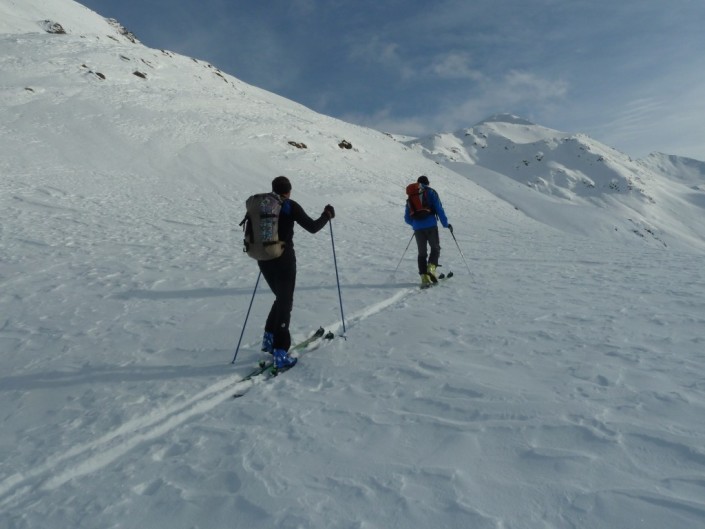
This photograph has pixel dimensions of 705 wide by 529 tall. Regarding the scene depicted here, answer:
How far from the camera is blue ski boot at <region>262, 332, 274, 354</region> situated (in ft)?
17.3

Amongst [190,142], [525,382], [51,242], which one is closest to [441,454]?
[525,382]

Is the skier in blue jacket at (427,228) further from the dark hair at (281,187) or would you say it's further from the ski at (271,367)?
the dark hair at (281,187)

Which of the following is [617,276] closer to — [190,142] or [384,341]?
[384,341]

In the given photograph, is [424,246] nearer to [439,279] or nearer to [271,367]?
[439,279]

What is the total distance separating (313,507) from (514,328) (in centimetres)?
398

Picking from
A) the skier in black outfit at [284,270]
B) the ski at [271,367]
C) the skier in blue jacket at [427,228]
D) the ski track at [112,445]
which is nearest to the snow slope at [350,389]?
the ski track at [112,445]

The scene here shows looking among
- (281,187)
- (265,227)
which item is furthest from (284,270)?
(281,187)

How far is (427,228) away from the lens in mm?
8883

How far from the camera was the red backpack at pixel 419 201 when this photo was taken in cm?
879

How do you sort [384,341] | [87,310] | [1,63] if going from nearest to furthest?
[384,341] → [87,310] → [1,63]

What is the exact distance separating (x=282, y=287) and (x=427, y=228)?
4.58m

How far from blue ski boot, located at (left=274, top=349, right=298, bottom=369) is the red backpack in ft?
15.7

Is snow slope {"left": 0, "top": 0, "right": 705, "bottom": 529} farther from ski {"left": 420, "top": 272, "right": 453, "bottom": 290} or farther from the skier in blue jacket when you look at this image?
the skier in blue jacket

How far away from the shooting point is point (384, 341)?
5.66m
